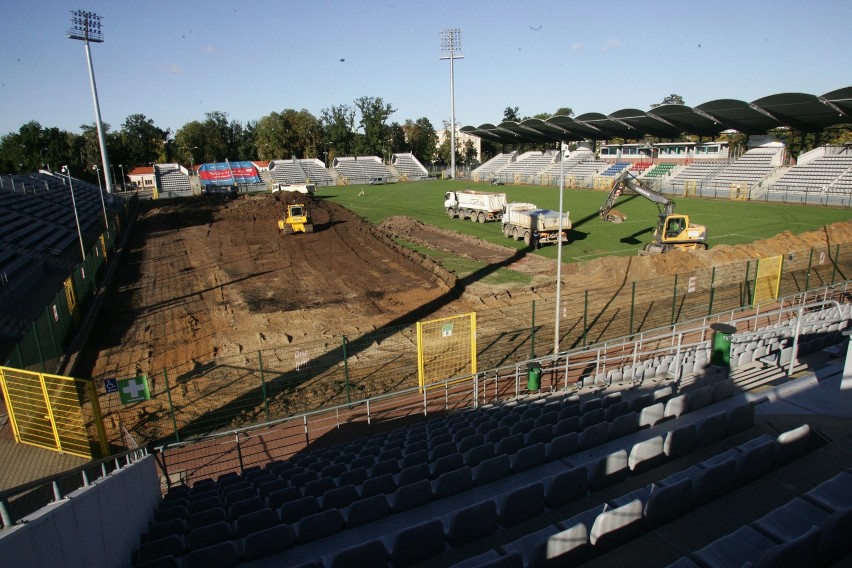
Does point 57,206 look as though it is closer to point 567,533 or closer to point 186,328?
point 186,328

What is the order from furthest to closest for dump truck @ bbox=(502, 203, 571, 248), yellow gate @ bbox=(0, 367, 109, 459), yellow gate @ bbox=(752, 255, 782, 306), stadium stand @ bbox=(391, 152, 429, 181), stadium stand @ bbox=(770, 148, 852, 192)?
stadium stand @ bbox=(391, 152, 429, 181), stadium stand @ bbox=(770, 148, 852, 192), dump truck @ bbox=(502, 203, 571, 248), yellow gate @ bbox=(752, 255, 782, 306), yellow gate @ bbox=(0, 367, 109, 459)

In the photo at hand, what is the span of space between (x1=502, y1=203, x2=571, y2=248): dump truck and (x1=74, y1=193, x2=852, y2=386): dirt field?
1910 millimetres

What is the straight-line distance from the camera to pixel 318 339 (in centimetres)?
1823

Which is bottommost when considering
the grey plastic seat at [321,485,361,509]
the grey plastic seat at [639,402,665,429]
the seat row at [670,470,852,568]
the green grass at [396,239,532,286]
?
the green grass at [396,239,532,286]

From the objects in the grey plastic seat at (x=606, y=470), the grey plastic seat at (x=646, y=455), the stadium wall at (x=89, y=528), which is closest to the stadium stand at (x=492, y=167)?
the grey plastic seat at (x=646, y=455)

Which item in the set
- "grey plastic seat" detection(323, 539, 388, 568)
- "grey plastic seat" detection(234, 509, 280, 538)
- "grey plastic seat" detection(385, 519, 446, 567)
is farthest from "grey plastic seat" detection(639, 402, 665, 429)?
"grey plastic seat" detection(234, 509, 280, 538)

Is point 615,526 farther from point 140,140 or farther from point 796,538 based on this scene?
point 140,140

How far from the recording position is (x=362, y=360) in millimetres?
16578

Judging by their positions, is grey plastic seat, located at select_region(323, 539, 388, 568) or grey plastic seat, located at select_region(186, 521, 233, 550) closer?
grey plastic seat, located at select_region(323, 539, 388, 568)

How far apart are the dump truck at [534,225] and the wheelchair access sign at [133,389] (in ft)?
76.5

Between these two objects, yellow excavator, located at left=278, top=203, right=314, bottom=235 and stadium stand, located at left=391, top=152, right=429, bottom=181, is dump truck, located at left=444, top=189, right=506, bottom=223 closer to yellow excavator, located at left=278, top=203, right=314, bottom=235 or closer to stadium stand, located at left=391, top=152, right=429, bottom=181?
yellow excavator, located at left=278, top=203, right=314, bottom=235

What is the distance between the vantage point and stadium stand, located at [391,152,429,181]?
94250 mm

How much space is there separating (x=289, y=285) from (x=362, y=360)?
10488 mm

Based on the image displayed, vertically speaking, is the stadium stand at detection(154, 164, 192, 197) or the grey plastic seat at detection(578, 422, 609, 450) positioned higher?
the stadium stand at detection(154, 164, 192, 197)
